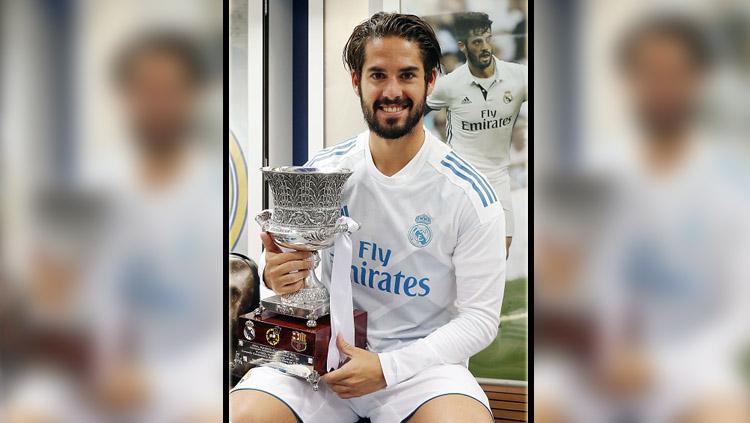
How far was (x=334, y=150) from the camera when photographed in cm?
158

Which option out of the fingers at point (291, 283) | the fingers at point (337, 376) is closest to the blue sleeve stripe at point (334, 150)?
the fingers at point (291, 283)

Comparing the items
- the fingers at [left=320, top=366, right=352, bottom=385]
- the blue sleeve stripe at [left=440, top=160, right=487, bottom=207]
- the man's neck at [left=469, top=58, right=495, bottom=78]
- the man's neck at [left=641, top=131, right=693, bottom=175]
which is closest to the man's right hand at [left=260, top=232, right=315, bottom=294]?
the fingers at [left=320, top=366, right=352, bottom=385]

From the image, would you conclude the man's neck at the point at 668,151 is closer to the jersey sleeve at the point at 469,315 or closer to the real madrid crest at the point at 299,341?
the jersey sleeve at the point at 469,315

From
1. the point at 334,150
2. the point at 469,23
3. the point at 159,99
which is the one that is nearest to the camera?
the point at 159,99

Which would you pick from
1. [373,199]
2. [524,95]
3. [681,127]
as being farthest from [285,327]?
[681,127]

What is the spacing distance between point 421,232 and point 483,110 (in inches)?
14.4

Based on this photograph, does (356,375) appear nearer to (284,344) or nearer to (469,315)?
(284,344)

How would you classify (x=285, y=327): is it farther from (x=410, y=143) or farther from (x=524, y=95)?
(x=524, y=95)

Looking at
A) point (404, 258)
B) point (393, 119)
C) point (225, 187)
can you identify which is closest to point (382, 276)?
point (404, 258)

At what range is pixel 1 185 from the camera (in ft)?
2.38

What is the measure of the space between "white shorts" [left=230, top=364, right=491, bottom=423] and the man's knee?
0.5 inches

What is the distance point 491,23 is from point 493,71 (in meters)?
0.12

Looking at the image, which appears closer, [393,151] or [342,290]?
[342,290]

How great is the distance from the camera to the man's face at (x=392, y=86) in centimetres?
151
